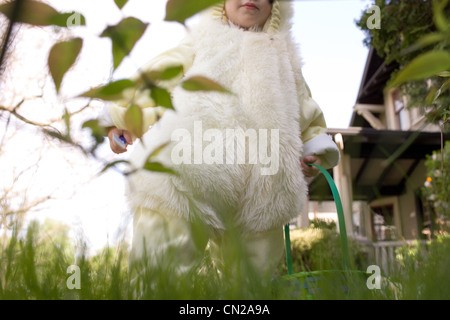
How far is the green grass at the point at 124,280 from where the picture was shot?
73cm

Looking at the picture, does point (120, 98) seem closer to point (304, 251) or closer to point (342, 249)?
point (342, 249)

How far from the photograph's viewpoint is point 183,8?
34 cm

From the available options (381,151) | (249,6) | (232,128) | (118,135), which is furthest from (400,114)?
(118,135)

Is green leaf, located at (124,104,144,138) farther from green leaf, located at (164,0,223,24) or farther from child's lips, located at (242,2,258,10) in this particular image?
child's lips, located at (242,2,258,10)

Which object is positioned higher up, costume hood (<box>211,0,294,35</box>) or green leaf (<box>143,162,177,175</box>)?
costume hood (<box>211,0,294,35</box>)

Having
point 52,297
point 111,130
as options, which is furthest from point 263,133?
point 52,297

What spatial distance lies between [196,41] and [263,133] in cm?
50

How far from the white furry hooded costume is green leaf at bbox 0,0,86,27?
1006 mm

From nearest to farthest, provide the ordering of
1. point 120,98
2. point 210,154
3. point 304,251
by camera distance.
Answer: point 120,98 < point 210,154 < point 304,251

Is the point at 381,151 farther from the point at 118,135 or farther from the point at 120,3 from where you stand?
the point at 120,3

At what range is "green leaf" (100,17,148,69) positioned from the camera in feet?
1.15

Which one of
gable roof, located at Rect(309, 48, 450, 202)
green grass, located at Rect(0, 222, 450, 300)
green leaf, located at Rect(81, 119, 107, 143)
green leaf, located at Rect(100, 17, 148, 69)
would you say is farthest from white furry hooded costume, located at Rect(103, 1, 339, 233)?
gable roof, located at Rect(309, 48, 450, 202)
